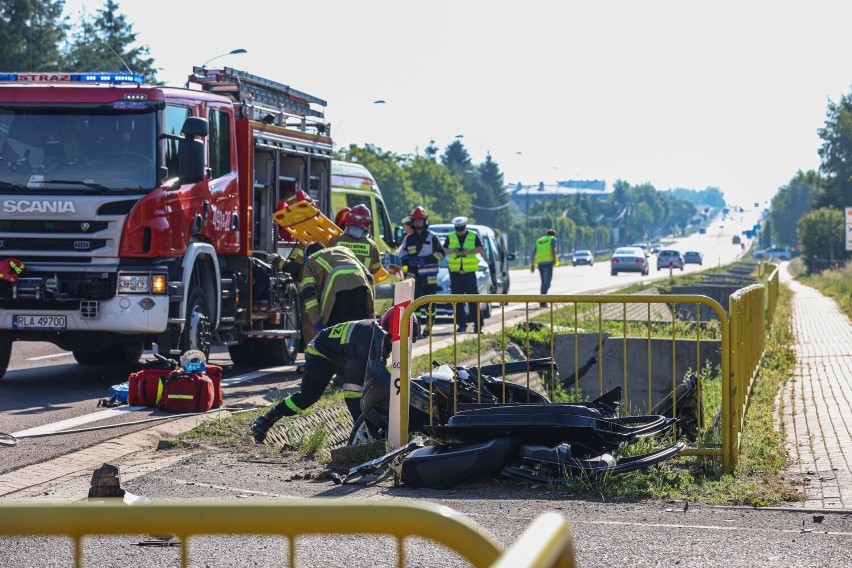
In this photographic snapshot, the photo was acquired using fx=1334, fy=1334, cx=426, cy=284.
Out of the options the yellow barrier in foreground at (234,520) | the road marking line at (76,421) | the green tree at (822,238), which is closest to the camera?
the yellow barrier in foreground at (234,520)

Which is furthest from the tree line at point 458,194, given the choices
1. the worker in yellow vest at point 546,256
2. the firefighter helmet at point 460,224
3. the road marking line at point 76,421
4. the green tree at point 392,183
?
the road marking line at point 76,421

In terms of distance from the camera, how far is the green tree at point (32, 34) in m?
58.6

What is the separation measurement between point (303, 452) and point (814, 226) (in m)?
70.6

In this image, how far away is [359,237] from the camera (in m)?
12.3

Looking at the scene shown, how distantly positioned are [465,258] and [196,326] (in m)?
7.02

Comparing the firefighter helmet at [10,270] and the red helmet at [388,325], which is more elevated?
the firefighter helmet at [10,270]

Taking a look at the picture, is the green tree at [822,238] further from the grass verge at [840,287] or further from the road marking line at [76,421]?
the road marking line at [76,421]

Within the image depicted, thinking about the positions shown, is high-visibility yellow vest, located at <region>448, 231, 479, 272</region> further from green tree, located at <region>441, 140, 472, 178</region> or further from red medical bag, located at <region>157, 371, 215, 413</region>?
green tree, located at <region>441, 140, 472, 178</region>

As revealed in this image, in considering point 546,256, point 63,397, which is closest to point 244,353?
point 63,397

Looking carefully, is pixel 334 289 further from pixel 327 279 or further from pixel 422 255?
pixel 422 255

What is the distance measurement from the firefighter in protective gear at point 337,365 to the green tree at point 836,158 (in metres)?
97.3

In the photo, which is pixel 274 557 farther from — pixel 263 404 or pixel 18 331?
pixel 18 331

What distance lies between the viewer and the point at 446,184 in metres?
112

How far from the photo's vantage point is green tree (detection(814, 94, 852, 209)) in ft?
337
